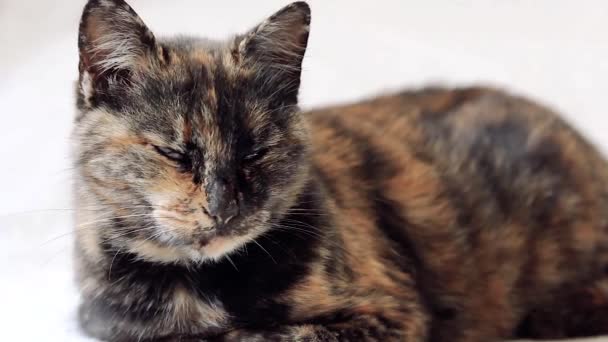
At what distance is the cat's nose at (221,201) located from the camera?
133 cm

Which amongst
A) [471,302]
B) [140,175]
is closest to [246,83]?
[140,175]

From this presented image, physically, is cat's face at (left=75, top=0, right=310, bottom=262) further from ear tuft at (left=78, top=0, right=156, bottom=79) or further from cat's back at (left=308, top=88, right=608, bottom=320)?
cat's back at (left=308, top=88, right=608, bottom=320)

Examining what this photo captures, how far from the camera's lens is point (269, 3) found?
2.50 meters

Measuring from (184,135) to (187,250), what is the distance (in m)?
0.19

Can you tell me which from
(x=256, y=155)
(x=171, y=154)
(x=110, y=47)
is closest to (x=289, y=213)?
(x=256, y=155)

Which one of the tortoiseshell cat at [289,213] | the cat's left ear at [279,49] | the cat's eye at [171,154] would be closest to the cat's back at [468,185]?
the tortoiseshell cat at [289,213]

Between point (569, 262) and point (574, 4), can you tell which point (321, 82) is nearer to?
point (574, 4)

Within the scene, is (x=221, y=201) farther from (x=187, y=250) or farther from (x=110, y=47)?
(x=110, y=47)

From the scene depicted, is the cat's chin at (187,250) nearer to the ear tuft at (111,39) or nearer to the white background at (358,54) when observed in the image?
the ear tuft at (111,39)

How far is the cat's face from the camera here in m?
1.36

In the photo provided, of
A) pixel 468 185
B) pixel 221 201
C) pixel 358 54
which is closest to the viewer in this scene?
pixel 221 201

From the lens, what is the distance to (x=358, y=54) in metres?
2.56

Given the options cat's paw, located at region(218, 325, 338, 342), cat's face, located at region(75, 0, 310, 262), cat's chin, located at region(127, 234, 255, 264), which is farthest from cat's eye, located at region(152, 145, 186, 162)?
cat's paw, located at region(218, 325, 338, 342)

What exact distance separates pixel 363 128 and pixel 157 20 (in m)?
0.80
